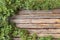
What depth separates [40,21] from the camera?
3016mm

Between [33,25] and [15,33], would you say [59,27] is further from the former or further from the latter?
[15,33]

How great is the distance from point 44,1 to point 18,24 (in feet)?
1.48

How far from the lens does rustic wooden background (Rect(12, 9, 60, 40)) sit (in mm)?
3006

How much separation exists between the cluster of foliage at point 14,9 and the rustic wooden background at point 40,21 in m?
0.06

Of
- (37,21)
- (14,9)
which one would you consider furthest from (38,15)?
(14,9)

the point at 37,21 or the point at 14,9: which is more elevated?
the point at 14,9

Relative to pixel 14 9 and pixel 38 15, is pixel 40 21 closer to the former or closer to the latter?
pixel 38 15

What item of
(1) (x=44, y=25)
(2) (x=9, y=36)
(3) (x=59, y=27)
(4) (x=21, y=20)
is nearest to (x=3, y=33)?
(2) (x=9, y=36)

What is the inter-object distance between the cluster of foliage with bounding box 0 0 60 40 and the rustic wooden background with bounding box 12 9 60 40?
0.21ft

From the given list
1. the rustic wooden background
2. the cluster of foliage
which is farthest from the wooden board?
the cluster of foliage

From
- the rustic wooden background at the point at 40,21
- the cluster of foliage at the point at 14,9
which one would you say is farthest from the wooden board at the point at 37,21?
the cluster of foliage at the point at 14,9

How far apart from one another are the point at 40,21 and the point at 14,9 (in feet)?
1.20

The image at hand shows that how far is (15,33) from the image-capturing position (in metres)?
3.00

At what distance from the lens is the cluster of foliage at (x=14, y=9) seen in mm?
2938
